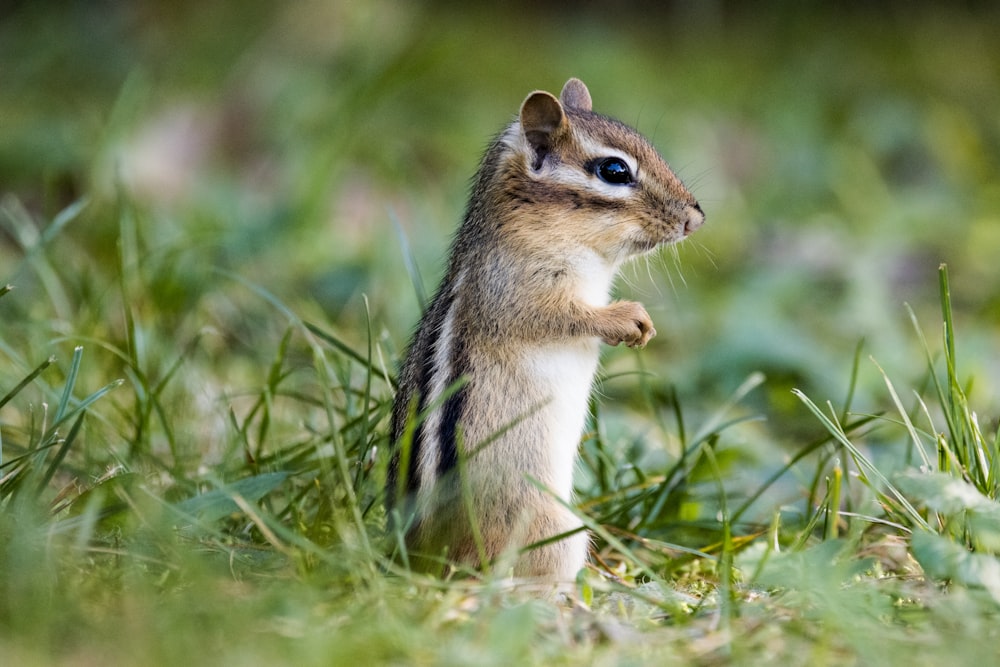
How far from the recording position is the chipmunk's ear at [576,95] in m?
3.51

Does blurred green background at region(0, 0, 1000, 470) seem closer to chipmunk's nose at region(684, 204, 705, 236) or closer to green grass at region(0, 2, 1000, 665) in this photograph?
green grass at region(0, 2, 1000, 665)

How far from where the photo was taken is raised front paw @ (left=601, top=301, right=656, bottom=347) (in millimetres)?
2844

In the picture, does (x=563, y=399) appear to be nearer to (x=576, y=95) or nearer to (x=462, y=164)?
(x=576, y=95)

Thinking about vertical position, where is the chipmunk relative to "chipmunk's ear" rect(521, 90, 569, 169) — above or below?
below

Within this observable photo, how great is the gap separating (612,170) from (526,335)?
543 mm

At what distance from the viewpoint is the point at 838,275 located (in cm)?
566

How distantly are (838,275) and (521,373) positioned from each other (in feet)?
10.9

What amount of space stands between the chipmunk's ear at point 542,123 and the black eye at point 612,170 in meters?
0.13

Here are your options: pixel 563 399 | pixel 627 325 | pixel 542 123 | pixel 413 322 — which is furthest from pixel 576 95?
pixel 413 322

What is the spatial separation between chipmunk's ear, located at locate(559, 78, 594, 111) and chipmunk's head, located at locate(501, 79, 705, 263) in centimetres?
40

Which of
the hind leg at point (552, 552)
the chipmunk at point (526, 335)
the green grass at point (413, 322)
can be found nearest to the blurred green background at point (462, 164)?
Answer: the green grass at point (413, 322)

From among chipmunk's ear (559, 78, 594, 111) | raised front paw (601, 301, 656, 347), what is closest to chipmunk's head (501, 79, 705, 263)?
raised front paw (601, 301, 656, 347)

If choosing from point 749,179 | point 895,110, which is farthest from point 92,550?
point 895,110

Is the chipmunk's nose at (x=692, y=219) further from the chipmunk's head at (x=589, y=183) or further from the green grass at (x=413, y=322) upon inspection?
the green grass at (x=413, y=322)
